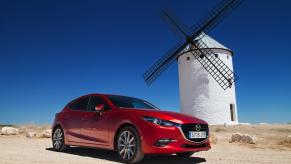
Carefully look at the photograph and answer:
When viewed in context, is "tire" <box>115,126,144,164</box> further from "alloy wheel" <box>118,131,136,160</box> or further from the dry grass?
the dry grass

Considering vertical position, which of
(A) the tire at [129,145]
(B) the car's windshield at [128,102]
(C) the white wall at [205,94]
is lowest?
(A) the tire at [129,145]

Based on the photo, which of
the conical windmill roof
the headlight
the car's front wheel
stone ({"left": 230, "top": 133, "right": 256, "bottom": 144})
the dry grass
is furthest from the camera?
the conical windmill roof

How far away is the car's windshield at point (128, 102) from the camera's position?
7699 mm

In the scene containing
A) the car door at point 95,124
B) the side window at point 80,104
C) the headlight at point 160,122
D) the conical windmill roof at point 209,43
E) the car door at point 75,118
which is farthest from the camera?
the conical windmill roof at point 209,43

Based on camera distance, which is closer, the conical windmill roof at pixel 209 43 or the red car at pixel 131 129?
the red car at pixel 131 129

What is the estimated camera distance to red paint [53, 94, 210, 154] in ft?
20.4

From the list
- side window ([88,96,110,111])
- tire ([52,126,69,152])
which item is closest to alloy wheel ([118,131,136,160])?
side window ([88,96,110,111])

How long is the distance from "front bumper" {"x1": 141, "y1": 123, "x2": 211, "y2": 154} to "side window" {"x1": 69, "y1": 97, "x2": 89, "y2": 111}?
2786 millimetres

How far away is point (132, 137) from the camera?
659cm

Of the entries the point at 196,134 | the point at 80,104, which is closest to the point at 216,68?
the point at 80,104

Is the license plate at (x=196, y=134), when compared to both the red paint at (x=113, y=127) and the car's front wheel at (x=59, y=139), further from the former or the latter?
the car's front wheel at (x=59, y=139)

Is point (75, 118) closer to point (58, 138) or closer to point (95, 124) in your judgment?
point (58, 138)

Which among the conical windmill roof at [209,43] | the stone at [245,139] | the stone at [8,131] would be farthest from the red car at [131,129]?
the conical windmill roof at [209,43]

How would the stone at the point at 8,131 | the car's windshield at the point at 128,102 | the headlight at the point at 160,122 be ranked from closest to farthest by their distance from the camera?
1. the headlight at the point at 160,122
2. the car's windshield at the point at 128,102
3. the stone at the point at 8,131
